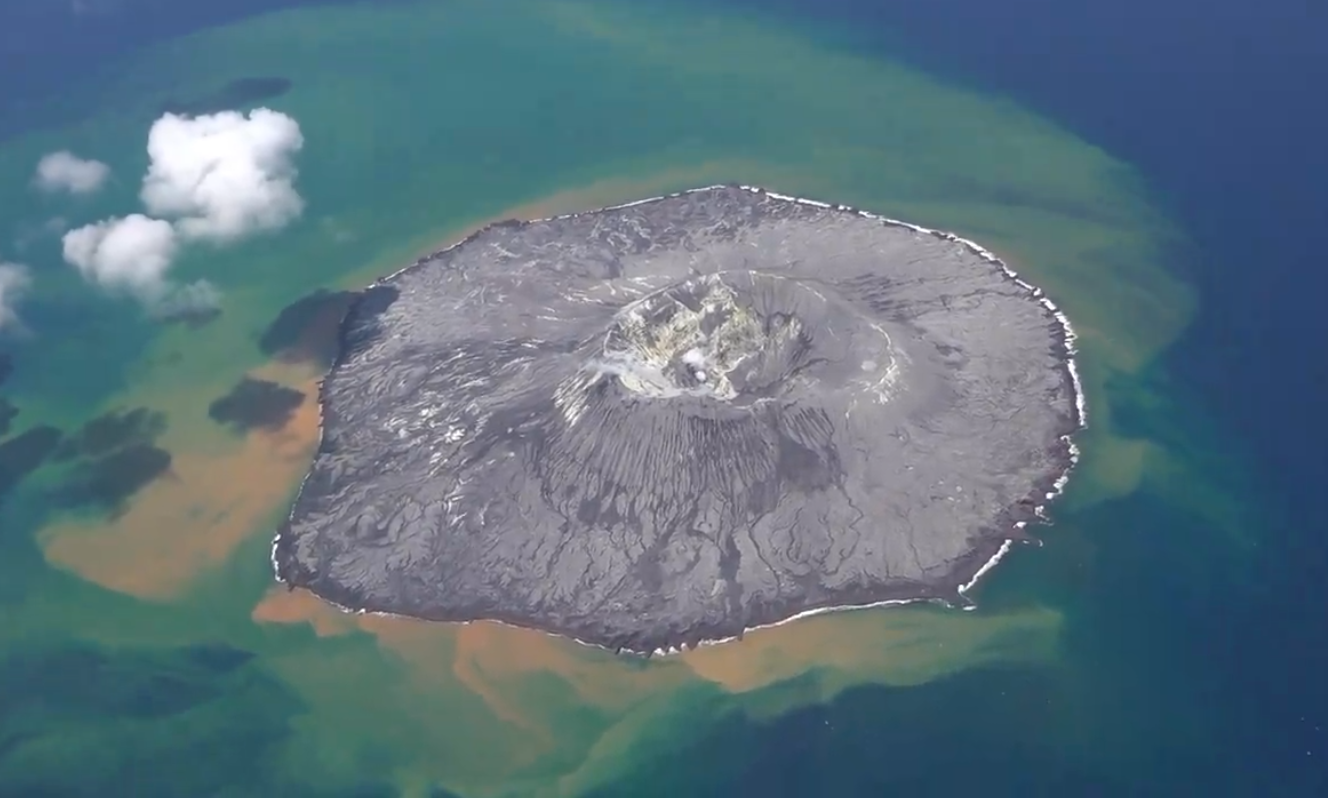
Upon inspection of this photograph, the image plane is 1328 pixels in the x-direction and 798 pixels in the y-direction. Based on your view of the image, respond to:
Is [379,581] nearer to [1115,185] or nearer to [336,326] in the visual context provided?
[336,326]

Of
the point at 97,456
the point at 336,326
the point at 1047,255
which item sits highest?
the point at 1047,255

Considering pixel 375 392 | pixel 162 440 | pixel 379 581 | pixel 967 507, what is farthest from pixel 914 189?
pixel 162 440

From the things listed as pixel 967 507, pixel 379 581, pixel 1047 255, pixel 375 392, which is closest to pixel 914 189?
pixel 1047 255

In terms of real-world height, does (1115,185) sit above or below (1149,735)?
above

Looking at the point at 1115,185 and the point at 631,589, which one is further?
the point at 1115,185

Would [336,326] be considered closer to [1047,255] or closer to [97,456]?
[97,456]

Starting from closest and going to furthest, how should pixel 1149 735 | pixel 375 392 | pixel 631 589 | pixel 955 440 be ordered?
1. pixel 1149 735
2. pixel 631 589
3. pixel 955 440
4. pixel 375 392

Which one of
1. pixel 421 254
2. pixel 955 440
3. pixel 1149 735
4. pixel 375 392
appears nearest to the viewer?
pixel 1149 735
